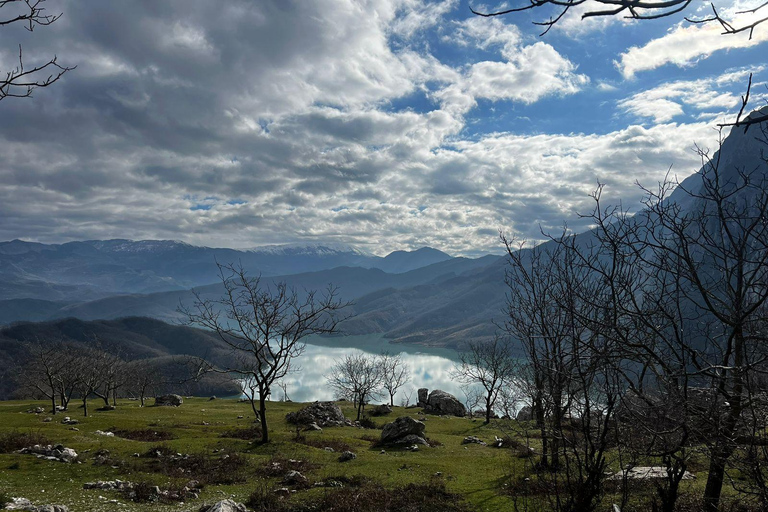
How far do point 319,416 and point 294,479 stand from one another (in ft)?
77.4

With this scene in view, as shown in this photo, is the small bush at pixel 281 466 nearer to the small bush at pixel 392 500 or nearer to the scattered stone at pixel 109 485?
the small bush at pixel 392 500

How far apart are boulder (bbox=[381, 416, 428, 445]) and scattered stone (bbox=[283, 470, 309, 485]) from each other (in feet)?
39.2

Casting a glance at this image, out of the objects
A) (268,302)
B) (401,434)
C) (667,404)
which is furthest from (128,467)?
(667,404)

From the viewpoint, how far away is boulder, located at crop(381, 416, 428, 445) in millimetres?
27719

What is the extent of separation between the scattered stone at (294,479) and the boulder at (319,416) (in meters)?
19.8

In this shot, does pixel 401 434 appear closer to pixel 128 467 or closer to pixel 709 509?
pixel 128 467

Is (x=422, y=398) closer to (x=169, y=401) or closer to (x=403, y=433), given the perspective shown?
(x=403, y=433)

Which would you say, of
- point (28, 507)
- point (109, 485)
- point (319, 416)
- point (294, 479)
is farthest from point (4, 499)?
point (319, 416)

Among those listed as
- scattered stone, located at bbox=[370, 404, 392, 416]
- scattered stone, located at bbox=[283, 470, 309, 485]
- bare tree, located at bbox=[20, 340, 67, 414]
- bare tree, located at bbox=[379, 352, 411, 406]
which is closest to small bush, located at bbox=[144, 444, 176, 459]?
scattered stone, located at bbox=[283, 470, 309, 485]

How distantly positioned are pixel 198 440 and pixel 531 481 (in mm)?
19087

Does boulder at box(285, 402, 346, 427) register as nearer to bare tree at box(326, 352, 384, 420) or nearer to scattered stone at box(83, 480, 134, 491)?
bare tree at box(326, 352, 384, 420)

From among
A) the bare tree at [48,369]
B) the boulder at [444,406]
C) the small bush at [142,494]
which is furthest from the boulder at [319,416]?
the bare tree at [48,369]

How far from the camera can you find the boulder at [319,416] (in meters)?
37.3

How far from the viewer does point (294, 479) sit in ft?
54.4
